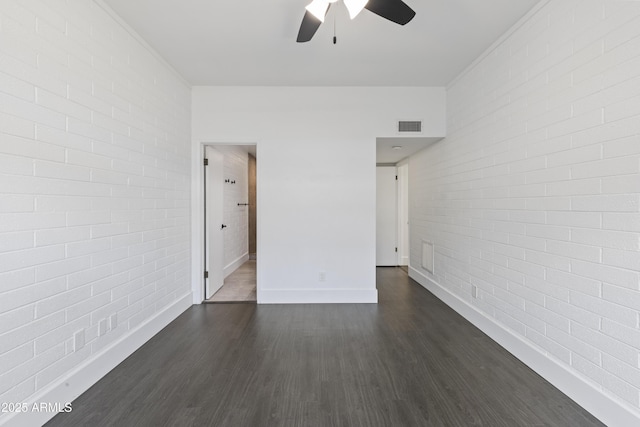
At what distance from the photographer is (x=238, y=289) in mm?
4215

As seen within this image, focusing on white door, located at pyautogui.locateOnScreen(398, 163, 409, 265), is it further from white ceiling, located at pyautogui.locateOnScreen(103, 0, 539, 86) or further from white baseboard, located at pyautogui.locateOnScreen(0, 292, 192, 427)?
white baseboard, located at pyautogui.locateOnScreen(0, 292, 192, 427)

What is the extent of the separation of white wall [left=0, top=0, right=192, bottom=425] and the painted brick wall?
213cm

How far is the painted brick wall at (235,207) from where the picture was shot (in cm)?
507

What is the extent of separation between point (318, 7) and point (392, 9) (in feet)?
1.48

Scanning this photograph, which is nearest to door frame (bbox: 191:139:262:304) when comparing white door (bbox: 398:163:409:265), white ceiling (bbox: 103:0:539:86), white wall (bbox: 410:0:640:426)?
white ceiling (bbox: 103:0:539:86)

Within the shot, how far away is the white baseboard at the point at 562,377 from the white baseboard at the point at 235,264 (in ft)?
12.3

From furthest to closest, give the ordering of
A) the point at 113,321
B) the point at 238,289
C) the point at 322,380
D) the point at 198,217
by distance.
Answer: the point at 238,289
the point at 198,217
the point at 113,321
the point at 322,380

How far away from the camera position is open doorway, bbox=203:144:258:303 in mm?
3781

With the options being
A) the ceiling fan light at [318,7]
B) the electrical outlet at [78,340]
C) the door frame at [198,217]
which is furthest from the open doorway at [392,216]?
the electrical outlet at [78,340]

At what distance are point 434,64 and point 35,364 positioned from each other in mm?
3987

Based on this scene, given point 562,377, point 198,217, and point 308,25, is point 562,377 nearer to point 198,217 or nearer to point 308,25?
point 308,25

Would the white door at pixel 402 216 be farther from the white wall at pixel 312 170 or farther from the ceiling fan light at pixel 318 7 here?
the ceiling fan light at pixel 318 7

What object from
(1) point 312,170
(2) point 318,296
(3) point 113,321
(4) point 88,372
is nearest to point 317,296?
(2) point 318,296

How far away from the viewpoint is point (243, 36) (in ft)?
8.27
